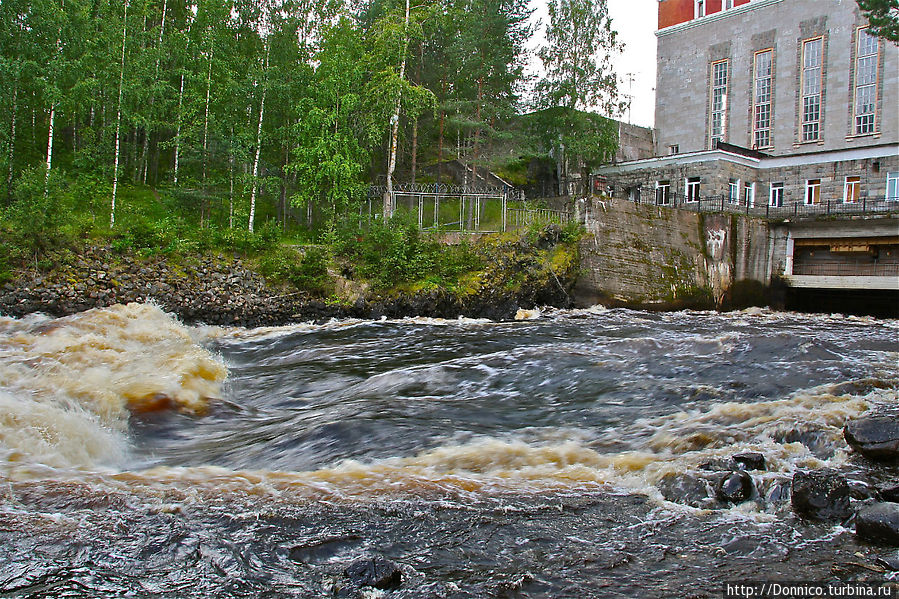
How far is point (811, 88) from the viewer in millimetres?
39500

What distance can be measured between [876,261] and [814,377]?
70.3 ft

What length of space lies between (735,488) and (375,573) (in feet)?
10.7

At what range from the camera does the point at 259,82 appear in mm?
23812

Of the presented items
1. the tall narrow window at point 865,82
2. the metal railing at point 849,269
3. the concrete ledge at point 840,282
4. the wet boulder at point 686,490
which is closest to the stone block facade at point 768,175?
the tall narrow window at point 865,82

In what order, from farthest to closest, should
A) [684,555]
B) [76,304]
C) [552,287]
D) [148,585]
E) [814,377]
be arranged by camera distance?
[552,287] → [76,304] → [814,377] → [684,555] → [148,585]

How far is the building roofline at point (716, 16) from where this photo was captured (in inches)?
1632

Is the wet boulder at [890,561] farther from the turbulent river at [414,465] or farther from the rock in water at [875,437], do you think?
the rock in water at [875,437]

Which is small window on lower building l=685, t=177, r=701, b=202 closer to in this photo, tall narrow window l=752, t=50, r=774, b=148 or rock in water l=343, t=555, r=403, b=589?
tall narrow window l=752, t=50, r=774, b=148

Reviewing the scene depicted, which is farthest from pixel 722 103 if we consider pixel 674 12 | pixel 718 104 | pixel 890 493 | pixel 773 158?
pixel 890 493

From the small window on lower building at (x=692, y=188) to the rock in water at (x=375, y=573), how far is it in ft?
120

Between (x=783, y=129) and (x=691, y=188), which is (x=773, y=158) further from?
(x=691, y=188)

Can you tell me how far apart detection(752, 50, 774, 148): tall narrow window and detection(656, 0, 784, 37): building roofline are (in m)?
3.20

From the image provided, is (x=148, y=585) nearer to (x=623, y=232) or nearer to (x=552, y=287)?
(x=552, y=287)

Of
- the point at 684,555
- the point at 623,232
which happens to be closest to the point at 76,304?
the point at 684,555
